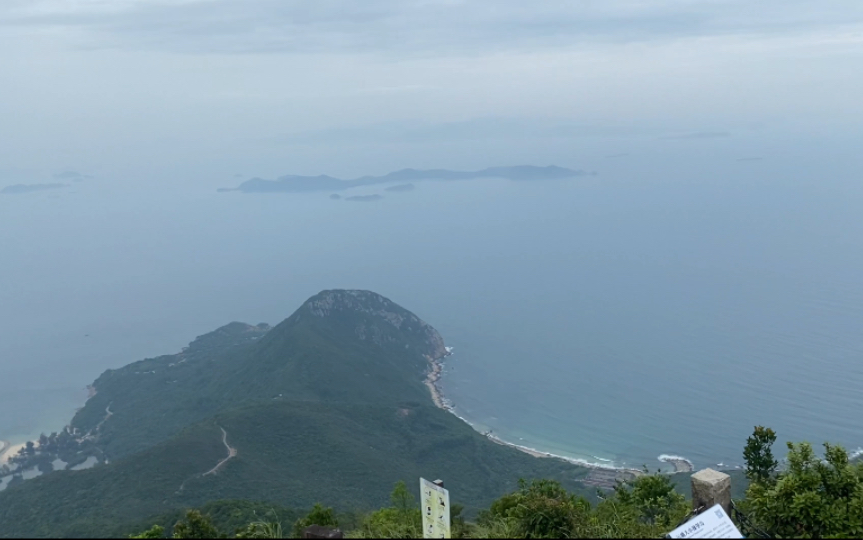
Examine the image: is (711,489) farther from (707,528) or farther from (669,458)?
(669,458)

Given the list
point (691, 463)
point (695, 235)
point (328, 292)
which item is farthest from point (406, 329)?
point (695, 235)

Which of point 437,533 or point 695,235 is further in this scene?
point 695,235

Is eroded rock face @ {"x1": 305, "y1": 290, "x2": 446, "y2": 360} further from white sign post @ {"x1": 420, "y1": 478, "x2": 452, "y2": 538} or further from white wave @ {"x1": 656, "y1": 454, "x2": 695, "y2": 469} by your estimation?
white sign post @ {"x1": 420, "y1": 478, "x2": 452, "y2": 538}

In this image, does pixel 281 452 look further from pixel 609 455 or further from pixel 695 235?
pixel 695 235

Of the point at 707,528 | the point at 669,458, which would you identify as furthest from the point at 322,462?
the point at 707,528

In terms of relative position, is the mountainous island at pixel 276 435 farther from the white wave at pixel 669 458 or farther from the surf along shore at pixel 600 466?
the white wave at pixel 669 458

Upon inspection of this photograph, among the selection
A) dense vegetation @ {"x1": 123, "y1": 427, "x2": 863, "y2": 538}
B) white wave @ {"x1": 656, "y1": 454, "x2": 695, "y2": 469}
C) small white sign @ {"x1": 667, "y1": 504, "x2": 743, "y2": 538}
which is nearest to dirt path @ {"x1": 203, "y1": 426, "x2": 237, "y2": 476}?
dense vegetation @ {"x1": 123, "y1": 427, "x2": 863, "y2": 538}
